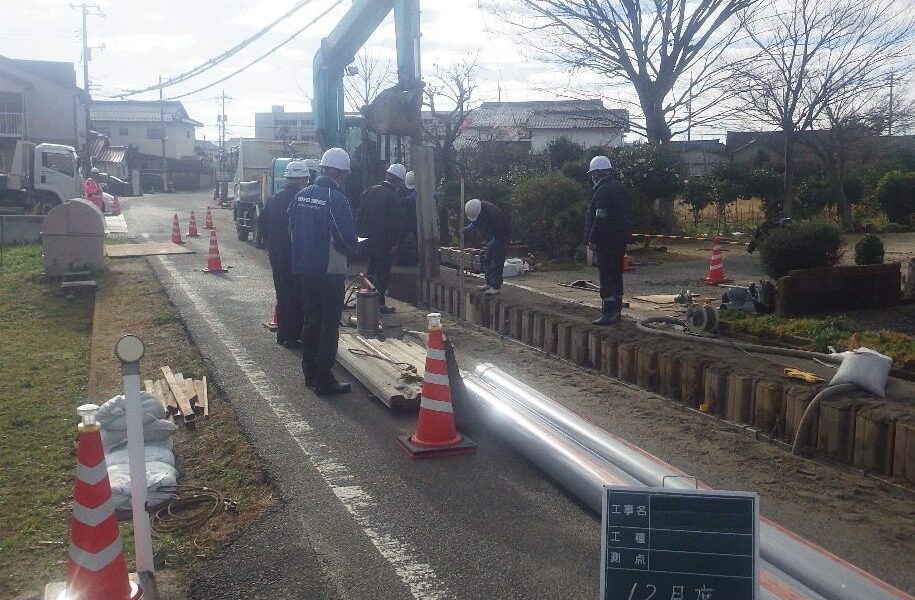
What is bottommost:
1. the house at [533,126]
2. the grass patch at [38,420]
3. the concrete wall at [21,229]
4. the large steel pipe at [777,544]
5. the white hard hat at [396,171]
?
the grass patch at [38,420]

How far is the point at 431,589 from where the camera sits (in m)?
4.07

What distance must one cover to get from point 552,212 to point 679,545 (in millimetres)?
16455

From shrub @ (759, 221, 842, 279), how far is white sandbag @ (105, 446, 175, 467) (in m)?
8.47

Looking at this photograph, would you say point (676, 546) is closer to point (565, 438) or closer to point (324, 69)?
point (565, 438)

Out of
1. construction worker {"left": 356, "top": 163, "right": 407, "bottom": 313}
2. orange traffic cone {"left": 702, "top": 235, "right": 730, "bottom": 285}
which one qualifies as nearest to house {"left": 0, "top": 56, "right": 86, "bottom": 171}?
construction worker {"left": 356, "top": 163, "right": 407, "bottom": 313}

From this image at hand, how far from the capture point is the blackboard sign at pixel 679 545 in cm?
287

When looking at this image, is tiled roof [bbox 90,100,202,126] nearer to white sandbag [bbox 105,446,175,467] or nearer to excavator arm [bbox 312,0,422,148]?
excavator arm [bbox 312,0,422,148]

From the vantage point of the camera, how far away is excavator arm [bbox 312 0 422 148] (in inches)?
528

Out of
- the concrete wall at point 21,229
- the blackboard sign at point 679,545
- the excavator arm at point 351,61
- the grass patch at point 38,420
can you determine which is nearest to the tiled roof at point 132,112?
the concrete wall at point 21,229

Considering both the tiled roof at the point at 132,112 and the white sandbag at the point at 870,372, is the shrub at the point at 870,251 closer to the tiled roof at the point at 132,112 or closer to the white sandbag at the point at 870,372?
the white sandbag at the point at 870,372

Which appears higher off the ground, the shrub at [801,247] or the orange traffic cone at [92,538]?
the shrub at [801,247]

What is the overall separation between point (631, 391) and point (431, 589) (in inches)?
166

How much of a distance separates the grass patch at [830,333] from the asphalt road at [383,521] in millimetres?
3822

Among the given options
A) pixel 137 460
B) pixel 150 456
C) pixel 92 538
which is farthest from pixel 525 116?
pixel 92 538
